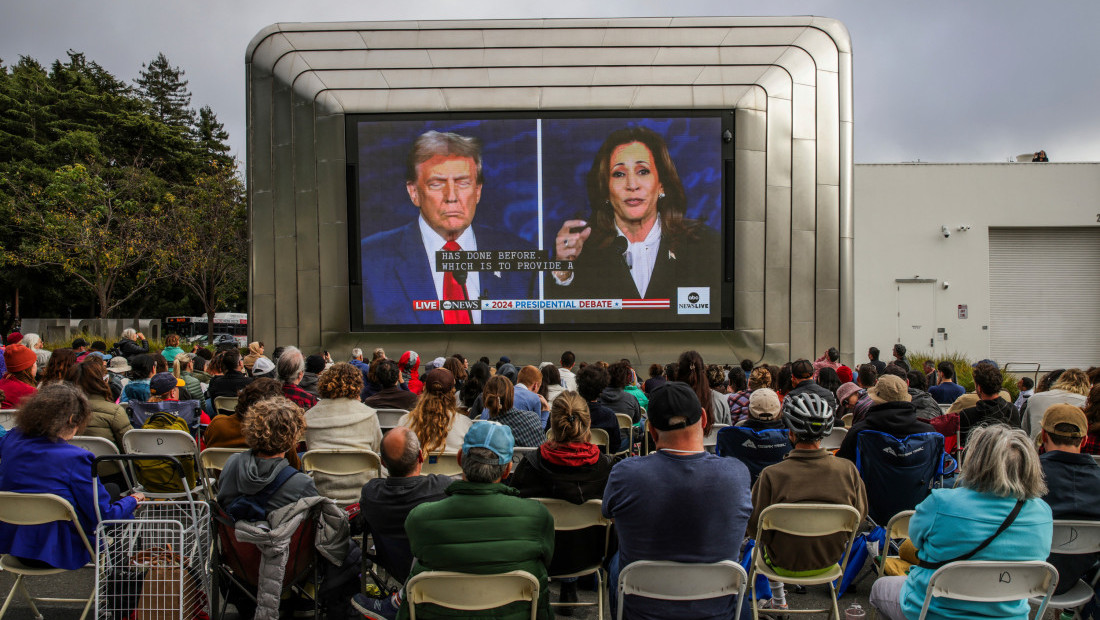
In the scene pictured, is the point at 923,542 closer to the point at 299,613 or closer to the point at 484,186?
the point at 299,613

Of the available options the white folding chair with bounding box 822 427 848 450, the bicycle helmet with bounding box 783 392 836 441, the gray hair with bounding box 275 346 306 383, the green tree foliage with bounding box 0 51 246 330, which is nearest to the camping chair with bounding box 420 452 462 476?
the bicycle helmet with bounding box 783 392 836 441

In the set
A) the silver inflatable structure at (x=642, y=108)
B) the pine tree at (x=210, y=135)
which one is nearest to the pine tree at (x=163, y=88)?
the pine tree at (x=210, y=135)

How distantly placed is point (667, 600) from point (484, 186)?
10497mm

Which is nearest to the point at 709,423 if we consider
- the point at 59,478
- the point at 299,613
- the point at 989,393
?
the point at 989,393

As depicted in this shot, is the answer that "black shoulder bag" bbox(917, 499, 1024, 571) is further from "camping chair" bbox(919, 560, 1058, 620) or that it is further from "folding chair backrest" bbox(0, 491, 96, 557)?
"folding chair backrest" bbox(0, 491, 96, 557)

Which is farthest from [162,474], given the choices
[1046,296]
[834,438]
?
[1046,296]

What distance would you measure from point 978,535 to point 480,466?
78.1 inches

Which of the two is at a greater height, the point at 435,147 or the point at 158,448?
the point at 435,147

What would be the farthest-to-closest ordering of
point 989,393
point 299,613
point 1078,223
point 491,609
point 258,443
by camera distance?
point 1078,223
point 989,393
point 299,613
point 258,443
point 491,609

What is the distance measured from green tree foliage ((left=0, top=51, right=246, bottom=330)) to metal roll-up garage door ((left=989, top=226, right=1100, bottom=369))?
2497 centimetres

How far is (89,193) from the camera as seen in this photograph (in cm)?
2309

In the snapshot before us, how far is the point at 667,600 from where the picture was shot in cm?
277

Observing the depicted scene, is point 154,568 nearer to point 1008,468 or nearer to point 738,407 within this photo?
point 1008,468

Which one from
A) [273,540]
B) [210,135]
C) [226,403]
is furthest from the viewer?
[210,135]
